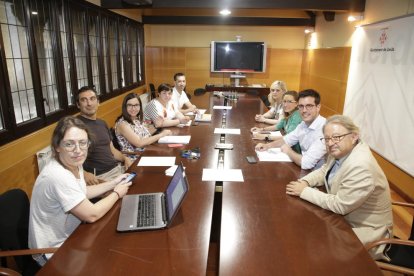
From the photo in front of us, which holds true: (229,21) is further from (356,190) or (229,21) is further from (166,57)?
(356,190)

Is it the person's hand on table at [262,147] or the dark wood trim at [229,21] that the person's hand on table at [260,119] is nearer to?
the person's hand on table at [262,147]

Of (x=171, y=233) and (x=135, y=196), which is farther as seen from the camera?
(x=135, y=196)

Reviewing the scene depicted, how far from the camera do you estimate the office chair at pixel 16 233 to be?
1.48m

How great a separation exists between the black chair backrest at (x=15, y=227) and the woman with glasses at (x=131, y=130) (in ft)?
4.22

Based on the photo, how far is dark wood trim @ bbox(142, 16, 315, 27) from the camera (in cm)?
782

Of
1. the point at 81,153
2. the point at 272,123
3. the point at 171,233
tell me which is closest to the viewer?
the point at 171,233

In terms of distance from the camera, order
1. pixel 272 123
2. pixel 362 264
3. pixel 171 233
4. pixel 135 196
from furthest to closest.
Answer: pixel 272 123
pixel 135 196
pixel 171 233
pixel 362 264

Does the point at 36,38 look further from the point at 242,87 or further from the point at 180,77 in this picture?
the point at 242,87

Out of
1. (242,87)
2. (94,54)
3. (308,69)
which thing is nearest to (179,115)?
(94,54)

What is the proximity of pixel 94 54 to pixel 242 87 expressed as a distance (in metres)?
4.05

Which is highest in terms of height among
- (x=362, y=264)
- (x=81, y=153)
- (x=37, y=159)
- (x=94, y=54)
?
(x=94, y=54)

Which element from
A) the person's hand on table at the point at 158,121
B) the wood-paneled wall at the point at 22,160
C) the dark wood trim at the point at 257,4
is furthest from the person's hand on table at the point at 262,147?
the dark wood trim at the point at 257,4

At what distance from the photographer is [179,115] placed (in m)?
3.88

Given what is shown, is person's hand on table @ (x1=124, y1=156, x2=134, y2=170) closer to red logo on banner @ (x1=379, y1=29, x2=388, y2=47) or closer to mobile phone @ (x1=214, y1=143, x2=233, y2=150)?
mobile phone @ (x1=214, y1=143, x2=233, y2=150)
